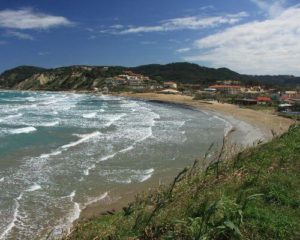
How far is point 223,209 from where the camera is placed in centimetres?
707

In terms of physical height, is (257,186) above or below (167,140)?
above

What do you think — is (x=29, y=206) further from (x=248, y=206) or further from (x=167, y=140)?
(x=167, y=140)

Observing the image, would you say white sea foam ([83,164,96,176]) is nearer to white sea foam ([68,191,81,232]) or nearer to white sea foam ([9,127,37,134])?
white sea foam ([68,191,81,232])

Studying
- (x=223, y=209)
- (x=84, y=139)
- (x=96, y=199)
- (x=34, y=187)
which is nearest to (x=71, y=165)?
(x=34, y=187)

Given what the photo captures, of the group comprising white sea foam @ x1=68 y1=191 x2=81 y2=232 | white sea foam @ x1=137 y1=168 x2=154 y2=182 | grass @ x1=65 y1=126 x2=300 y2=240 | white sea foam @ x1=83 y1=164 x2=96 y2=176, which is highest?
grass @ x1=65 y1=126 x2=300 y2=240

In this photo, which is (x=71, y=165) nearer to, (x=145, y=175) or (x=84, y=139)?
(x=145, y=175)

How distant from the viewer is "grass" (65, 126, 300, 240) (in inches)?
→ 256

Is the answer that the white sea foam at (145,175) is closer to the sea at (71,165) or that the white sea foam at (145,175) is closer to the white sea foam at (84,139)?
the sea at (71,165)

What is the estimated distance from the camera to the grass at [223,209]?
6.50 metres

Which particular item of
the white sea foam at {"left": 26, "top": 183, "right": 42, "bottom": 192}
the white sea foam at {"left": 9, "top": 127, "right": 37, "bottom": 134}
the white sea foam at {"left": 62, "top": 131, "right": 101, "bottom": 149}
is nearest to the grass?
the white sea foam at {"left": 26, "top": 183, "right": 42, "bottom": 192}

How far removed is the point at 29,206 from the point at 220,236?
29.7 feet

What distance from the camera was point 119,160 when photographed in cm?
2175

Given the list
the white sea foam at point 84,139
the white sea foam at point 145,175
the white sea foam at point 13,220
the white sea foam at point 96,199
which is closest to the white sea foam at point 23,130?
the white sea foam at point 84,139

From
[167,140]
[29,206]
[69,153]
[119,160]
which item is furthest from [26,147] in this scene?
[29,206]
